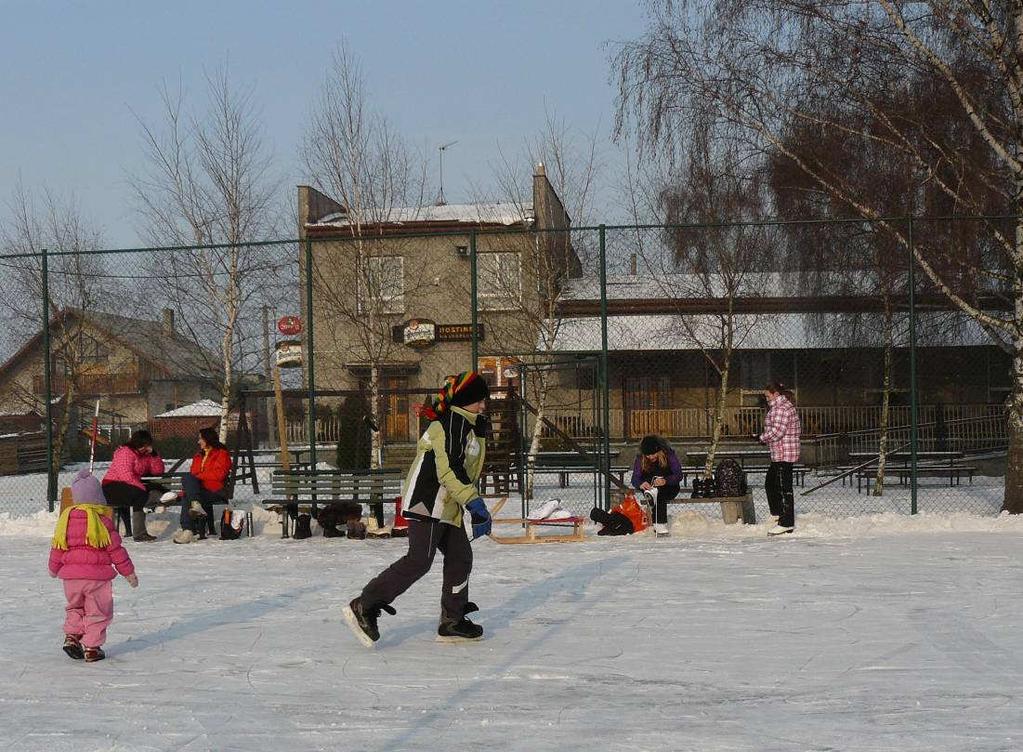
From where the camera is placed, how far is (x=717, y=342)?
21.1 metres

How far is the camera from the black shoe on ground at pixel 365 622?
6820 mm

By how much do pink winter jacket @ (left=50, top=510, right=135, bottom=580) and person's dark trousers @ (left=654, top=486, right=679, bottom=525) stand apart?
21.8ft

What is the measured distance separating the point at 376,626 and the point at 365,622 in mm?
84

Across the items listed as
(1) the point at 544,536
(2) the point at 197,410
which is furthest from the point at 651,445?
(2) the point at 197,410

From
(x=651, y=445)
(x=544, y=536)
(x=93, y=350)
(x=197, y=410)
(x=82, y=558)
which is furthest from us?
(x=93, y=350)

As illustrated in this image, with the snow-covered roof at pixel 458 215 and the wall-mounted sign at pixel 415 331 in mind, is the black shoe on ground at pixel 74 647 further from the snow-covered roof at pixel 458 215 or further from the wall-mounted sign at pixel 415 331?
the snow-covered roof at pixel 458 215

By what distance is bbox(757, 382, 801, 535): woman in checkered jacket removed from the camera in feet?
39.4

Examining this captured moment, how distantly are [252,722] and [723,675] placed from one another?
2.40 metres

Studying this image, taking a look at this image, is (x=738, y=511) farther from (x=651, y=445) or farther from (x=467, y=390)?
(x=467, y=390)

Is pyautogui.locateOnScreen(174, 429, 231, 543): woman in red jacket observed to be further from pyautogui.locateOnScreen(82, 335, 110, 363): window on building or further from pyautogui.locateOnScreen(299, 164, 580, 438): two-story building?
pyautogui.locateOnScreen(82, 335, 110, 363): window on building

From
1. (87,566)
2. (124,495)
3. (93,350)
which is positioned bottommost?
(124,495)

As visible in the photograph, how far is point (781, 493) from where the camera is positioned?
12.1 m

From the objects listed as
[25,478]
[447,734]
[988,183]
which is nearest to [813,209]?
[988,183]

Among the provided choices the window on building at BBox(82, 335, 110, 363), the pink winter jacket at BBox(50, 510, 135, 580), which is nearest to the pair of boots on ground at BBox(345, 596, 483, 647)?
the pink winter jacket at BBox(50, 510, 135, 580)
